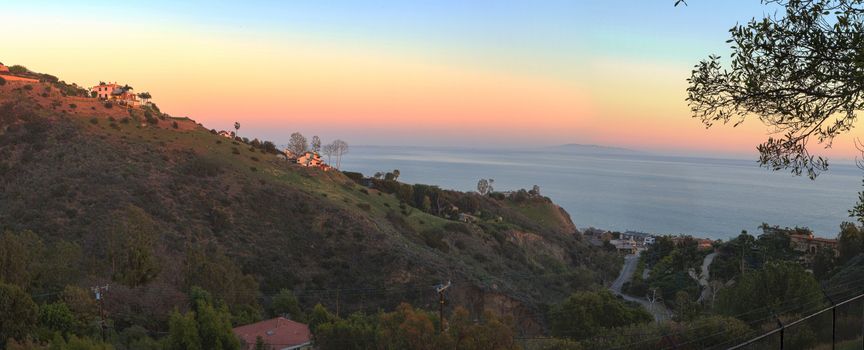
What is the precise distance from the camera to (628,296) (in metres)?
42.7

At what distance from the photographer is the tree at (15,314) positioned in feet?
52.3

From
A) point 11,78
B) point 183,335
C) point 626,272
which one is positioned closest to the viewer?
point 183,335

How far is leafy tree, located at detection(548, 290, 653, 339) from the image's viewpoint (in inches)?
931

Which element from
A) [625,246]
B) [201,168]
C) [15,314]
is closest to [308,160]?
[201,168]

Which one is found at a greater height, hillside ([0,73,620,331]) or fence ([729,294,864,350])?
fence ([729,294,864,350])

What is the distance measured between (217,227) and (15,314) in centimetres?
1964

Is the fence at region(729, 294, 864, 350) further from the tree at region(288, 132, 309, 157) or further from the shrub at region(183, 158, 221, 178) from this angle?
the tree at region(288, 132, 309, 157)

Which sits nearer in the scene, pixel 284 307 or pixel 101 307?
pixel 101 307

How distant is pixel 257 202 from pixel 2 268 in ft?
68.5

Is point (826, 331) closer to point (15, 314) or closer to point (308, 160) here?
point (15, 314)

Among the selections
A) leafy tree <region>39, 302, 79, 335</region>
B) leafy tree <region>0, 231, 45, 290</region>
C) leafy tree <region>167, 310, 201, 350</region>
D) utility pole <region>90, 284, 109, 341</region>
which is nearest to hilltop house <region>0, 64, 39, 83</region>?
leafy tree <region>0, 231, 45, 290</region>

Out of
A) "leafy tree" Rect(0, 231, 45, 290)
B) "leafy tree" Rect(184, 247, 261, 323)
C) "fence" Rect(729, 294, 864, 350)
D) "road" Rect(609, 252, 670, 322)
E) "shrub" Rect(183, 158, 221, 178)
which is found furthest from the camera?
"shrub" Rect(183, 158, 221, 178)

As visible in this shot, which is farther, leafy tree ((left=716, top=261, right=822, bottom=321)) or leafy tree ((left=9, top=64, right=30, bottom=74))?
leafy tree ((left=9, top=64, right=30, bottom=74))

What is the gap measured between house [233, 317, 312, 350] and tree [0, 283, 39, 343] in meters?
5.94
